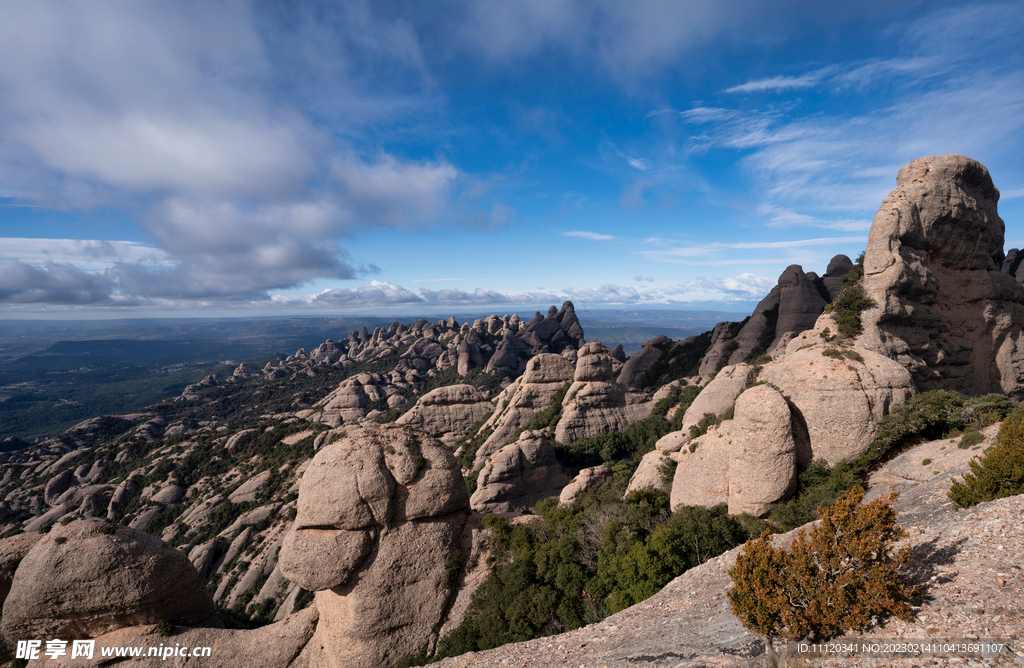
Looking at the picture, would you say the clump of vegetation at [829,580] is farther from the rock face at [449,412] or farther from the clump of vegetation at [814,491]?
the rock face at [449,412]

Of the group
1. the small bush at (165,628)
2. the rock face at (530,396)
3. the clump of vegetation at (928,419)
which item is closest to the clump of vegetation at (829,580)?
the clump of vegetation at (928,419)

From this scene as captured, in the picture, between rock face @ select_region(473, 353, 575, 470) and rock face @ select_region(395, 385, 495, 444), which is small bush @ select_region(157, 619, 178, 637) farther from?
rock face @ select_region(395, 385, 495, 444)

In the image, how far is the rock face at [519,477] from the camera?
38.9m

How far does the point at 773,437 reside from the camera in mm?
18672

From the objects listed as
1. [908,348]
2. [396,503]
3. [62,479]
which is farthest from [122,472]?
[908,348]

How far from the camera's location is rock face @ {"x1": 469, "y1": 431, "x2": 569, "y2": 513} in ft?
128

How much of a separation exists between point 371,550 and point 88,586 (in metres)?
13.4

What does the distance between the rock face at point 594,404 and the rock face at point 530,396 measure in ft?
10.7

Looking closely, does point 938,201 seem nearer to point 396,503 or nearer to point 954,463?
point 954,463

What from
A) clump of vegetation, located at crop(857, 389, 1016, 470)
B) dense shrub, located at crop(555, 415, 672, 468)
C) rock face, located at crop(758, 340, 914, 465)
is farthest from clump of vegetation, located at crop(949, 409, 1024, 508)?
dense shrub, located at crop(555, 415, 672, 468)

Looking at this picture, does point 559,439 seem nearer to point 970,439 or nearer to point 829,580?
point 970,439

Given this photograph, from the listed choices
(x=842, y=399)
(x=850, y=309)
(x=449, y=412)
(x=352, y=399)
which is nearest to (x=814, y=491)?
(x=842, y=399)

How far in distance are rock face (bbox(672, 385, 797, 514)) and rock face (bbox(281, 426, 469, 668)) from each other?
45.2 ft

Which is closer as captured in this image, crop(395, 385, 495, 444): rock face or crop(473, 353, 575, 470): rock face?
crop(473, 353, 575, 470): rock face
